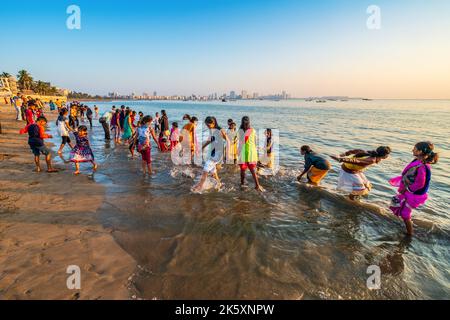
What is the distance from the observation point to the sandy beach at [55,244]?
3.24 m

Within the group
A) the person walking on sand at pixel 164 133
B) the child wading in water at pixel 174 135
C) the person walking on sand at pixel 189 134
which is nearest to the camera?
the person walking on sand at pixel 189 134

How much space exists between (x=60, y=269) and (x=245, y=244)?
10.2 ft

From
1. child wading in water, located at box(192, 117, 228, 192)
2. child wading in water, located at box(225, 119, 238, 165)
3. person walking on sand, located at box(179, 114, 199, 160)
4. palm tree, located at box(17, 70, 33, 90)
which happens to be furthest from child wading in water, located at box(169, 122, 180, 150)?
palm tree, located at box(17, 70, 33, 90)

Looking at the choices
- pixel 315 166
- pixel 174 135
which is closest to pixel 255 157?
pixel 315 166

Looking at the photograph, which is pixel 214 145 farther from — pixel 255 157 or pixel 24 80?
pixel 24 80

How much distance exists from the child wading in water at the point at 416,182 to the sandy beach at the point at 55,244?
18.2 feet

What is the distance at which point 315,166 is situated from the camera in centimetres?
795

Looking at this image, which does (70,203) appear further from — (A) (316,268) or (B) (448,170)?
(B) (448,170)

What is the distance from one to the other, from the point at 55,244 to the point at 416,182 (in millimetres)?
7053

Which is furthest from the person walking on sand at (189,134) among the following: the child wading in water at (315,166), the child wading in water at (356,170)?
the child wading in water at (356,170)

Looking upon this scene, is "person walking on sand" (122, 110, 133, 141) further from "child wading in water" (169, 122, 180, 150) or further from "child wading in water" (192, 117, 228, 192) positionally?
"child wading in water" (192, 117, 228, 192)

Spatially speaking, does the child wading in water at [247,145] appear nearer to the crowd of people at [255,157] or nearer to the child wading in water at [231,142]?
the crowd of people at [255,157]

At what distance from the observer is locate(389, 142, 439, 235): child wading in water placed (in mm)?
4508

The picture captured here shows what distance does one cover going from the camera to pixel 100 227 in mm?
4875
